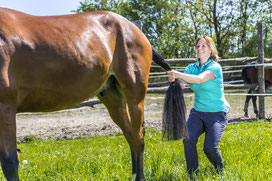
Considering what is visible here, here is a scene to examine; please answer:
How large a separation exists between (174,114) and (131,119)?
0.46 m

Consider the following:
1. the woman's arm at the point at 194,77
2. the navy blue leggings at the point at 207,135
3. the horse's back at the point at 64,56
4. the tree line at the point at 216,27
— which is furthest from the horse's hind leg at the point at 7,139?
the tree line at the point at 216,27

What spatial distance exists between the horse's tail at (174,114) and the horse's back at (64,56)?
357 millimetres

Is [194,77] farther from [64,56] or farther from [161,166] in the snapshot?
[64,56]

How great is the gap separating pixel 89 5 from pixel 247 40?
Answer: 53.2ft

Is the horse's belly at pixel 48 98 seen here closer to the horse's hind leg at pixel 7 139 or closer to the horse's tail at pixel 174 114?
the horse's hind leg at pixel 7 139

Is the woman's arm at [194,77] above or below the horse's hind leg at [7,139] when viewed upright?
above

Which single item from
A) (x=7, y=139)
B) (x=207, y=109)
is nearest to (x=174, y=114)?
(x=207, y=109)

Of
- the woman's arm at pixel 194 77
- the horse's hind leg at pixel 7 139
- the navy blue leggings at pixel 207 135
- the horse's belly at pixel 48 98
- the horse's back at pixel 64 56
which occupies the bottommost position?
the navy blue leggings at pixel 207 135

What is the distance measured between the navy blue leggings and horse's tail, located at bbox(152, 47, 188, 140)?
10 cm

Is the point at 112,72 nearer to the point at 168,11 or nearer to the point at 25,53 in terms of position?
the point at 25,53

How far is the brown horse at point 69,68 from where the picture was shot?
6.69 feet

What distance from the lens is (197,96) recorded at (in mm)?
2887

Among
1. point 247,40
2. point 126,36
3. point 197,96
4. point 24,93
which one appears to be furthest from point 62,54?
point 247,40

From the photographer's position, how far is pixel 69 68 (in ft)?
7.84
